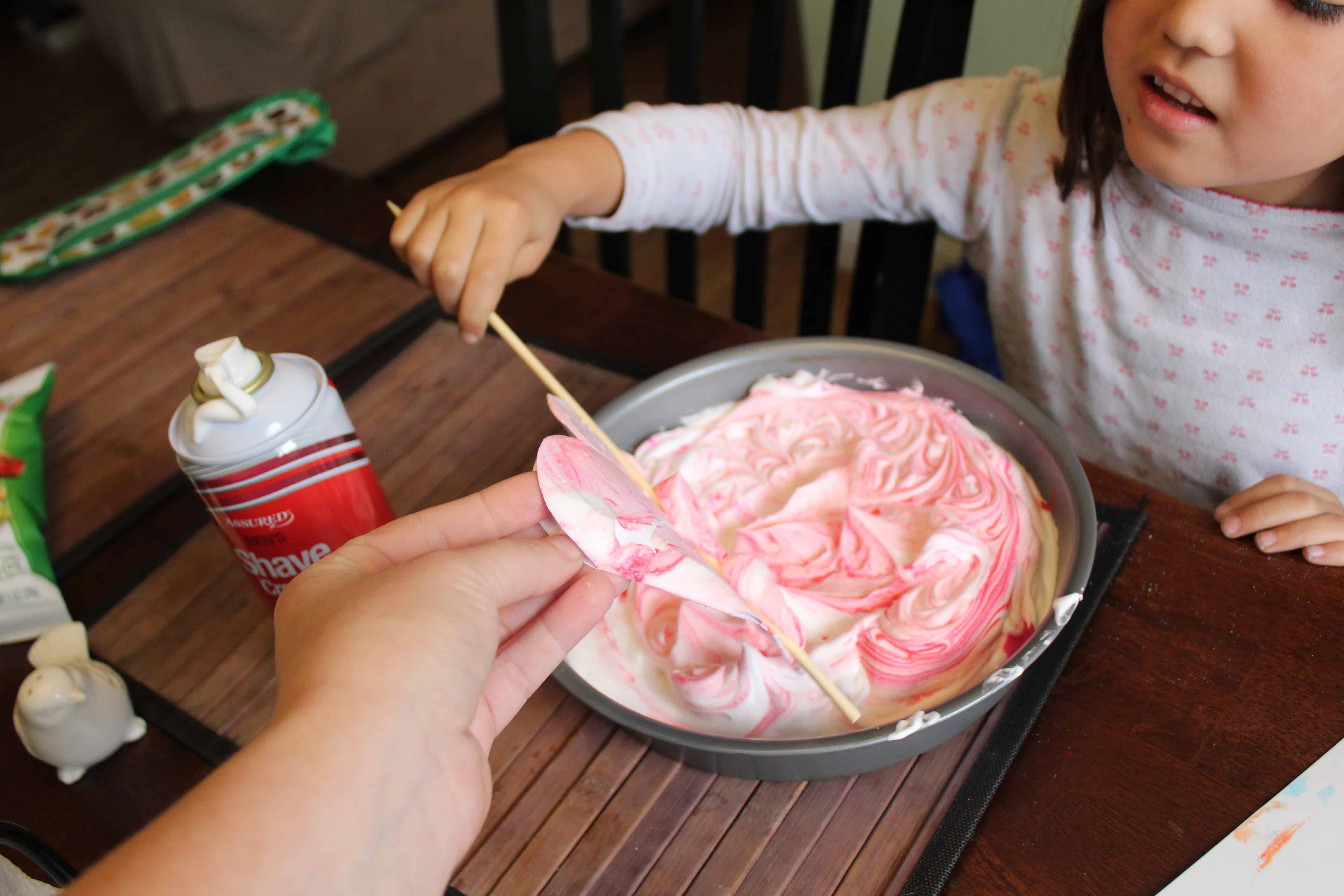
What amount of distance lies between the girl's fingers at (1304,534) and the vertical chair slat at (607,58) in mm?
903

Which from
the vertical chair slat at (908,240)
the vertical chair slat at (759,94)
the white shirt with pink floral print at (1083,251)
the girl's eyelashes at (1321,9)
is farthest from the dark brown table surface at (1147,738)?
the vertical chair slat at (759,94)

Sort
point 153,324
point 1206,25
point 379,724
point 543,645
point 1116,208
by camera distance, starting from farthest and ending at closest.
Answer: point 153,324 < point 1116,208 < point 1206,25 < point 543,645 < point 379,724

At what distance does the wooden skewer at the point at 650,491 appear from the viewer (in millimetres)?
615

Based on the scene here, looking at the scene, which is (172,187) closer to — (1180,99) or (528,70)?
(528,70)

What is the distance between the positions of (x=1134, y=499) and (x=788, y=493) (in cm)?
30

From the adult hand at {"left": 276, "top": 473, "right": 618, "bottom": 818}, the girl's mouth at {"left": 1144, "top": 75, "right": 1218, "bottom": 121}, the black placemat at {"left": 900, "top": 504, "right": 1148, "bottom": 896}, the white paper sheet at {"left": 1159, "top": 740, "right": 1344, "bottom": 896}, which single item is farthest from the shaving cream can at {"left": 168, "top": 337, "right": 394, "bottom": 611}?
the girl's mouth at {"left": 1144, "top": 75, "right": 1218, "bottom": 121}

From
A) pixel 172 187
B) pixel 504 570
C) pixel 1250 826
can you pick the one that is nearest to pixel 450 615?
pixel 504 570

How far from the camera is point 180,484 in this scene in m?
0.91

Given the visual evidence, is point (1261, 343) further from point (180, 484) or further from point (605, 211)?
point (180, 484)

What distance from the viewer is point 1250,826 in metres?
0.59

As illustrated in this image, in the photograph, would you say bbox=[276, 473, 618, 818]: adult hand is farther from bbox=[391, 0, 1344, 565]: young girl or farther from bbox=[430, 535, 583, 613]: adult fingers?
bbox=[391, 0, 1344, 565]: young girl

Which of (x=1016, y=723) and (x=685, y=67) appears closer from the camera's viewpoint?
(x=1016, y=723)

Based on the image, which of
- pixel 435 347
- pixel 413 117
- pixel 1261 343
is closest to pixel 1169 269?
pixel 1261 343

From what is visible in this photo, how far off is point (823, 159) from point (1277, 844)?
2.71 ft
